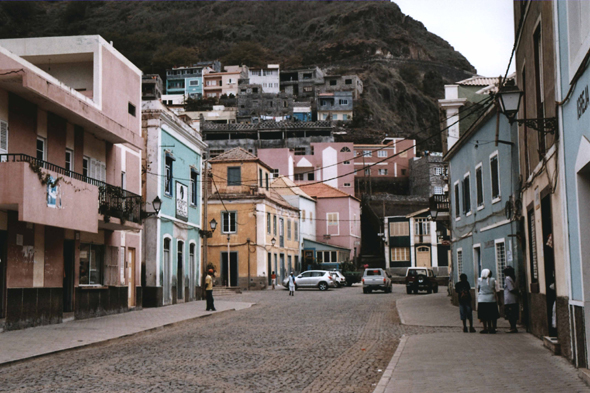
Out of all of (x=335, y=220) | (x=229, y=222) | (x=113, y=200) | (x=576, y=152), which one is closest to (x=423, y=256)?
(x=335, y=220)

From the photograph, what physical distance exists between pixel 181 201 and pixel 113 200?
8.95m

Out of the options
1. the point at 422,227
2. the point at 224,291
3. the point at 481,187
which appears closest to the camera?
the point at 481,187

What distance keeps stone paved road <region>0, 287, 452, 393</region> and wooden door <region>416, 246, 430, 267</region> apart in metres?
43.4

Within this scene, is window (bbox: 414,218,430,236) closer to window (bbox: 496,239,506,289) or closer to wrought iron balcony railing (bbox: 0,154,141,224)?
window (bbox: 496,239,506,289)

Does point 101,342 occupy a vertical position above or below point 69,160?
below

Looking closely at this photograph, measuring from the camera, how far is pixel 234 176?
4581 centimetres

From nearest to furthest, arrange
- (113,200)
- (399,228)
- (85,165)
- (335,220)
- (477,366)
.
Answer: (477,366) < (85,165) < (113,200) < (399,228) < (335,220)

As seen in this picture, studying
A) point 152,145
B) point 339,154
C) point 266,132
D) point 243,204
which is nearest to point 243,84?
point 266,132

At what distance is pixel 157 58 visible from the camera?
148000mm

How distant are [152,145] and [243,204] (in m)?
18.9

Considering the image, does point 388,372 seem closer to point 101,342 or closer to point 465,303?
point 465,303

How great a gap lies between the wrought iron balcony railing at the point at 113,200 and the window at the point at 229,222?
22.6m

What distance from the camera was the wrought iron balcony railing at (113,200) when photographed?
1937cm

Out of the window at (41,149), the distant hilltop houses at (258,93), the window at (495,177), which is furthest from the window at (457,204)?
the distant hilltop houses at (258,93)
